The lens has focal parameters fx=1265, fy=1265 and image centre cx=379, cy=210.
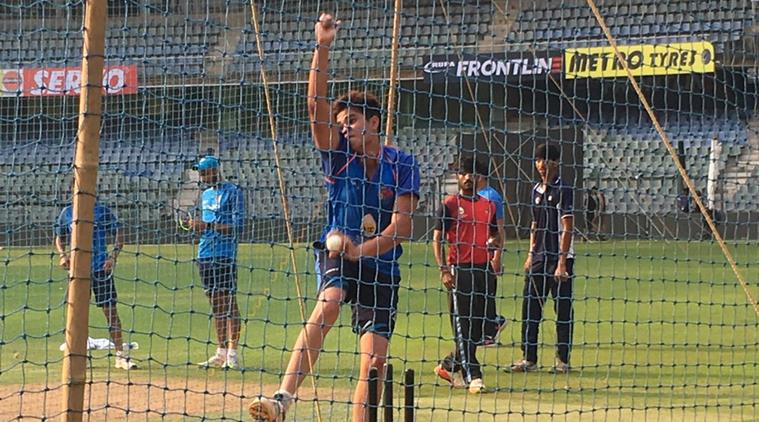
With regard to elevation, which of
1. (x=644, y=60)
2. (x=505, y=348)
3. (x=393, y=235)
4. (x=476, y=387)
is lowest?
(x=476, y=387)

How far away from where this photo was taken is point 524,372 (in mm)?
10648

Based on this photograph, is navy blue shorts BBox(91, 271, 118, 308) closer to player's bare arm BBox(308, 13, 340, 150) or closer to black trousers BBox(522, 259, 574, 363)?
black trousers BBox(522, 259, 574, 363)

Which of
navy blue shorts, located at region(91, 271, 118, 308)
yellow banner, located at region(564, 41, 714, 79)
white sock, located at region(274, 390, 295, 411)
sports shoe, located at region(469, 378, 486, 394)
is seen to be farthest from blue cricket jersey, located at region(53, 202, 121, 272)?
white sock, located at region(274, 390, 295, 411)

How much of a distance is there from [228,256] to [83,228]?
5771mm

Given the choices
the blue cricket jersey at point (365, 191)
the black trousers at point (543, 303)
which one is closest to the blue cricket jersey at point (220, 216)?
the black trousers at point (543, 303)

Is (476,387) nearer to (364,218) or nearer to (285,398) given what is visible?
(364,218)

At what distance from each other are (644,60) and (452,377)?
1135 cm

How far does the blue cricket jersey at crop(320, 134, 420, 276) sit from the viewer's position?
673 centimetres

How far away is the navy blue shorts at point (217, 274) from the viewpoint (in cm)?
1084

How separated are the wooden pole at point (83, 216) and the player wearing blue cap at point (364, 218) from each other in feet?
4.58

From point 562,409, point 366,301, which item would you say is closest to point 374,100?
point 366,301

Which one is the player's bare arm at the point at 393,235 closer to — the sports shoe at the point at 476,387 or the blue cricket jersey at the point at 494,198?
the sports shoe at the point at 476,387

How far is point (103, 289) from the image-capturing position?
443 inches

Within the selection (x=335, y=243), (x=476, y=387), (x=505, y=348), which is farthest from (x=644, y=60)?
(x=335, y=243)
